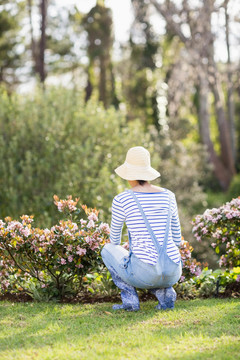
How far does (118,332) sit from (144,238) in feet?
3.08

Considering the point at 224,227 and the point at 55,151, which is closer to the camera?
the point at 224,227

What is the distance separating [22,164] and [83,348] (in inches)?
357

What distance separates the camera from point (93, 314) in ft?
15.9

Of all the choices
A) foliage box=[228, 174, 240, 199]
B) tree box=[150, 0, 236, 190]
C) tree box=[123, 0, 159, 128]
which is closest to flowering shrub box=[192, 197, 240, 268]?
tree box=[150, 0, 236, 190]

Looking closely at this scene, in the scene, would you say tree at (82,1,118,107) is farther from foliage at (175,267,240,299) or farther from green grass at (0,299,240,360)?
green grass at (0,299,240,360)

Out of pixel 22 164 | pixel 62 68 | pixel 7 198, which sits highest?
pixel 62 68

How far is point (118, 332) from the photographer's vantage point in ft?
13.4

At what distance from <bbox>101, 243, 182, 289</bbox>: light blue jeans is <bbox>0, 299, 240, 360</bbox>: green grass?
0.28 m

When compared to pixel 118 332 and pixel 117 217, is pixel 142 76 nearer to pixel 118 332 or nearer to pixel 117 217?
pixel 117 217

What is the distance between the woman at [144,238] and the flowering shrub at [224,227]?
1135 mm

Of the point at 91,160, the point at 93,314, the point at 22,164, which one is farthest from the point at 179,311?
the point at 22,164

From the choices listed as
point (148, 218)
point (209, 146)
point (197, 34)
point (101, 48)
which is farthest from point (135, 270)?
point (101, 48)

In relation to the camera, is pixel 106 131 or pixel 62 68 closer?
pixel 106 131

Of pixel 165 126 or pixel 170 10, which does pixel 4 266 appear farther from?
pixel 165 126
